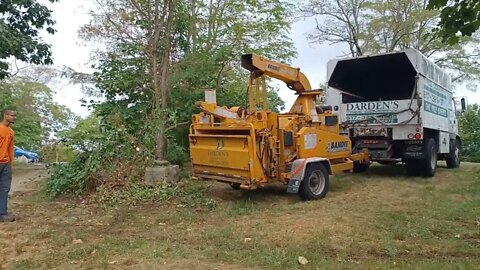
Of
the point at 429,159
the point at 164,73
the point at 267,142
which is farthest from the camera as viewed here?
the point at 429,159

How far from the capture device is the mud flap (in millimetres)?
7688

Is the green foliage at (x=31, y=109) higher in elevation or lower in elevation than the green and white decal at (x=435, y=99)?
higher

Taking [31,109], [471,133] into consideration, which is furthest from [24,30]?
[471,133]

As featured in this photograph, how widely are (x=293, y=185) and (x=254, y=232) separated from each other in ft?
6.77

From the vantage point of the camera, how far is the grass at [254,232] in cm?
471

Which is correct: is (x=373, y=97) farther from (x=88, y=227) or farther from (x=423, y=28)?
(x=423, y=28)

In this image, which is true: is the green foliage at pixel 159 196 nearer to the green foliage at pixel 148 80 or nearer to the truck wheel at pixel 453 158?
the green foliage at pixel 148 80

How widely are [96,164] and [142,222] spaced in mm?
2539

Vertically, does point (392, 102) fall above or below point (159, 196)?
above

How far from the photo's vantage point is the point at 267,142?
25.3 ft

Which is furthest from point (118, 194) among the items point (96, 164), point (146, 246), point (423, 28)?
point (423, 28)

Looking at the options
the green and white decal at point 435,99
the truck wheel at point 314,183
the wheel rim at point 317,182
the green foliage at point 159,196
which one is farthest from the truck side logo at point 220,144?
the green and white decal at point 435,99

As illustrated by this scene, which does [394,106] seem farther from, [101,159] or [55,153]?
[55,153]

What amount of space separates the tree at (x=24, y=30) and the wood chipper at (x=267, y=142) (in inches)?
294
